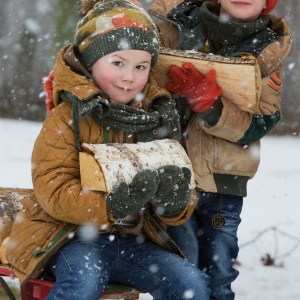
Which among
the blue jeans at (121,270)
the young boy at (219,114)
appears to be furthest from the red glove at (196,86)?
the blue jeans at (121,270)

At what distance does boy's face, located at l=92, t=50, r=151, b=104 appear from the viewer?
3.44m

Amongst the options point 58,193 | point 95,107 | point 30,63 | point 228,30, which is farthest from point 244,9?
point 30,63

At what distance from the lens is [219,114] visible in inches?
147

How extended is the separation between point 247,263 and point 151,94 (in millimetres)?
2611

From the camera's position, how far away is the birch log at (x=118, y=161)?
10.6 feet

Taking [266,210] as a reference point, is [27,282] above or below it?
above

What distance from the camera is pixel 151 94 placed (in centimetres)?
356

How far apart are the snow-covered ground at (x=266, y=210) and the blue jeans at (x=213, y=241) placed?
1.14m

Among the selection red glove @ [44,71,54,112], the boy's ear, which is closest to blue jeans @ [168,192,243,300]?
red glove @ [44,71,54,112]

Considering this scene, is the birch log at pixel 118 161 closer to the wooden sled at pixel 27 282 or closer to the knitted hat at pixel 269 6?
the wooden sled at pixel 27 282

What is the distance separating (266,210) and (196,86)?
370cm

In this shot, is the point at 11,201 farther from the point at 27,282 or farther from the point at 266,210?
the point at 266,210

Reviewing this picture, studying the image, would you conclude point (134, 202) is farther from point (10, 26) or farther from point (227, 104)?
point (10, 26)

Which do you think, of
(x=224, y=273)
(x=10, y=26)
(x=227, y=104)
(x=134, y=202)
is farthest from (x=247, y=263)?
(x=10, y=26)
